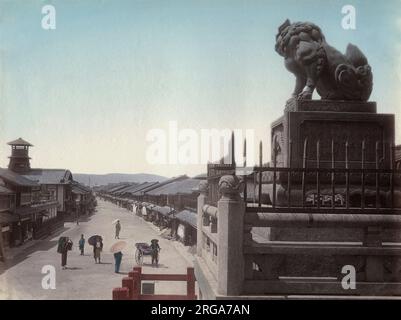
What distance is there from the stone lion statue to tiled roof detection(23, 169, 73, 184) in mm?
51641

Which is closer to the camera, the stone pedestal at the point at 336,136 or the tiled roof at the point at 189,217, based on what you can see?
the stone pedestal at the point at 336,136

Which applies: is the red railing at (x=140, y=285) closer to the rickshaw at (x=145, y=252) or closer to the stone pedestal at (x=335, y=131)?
the stone pedestal at (x=335, y=131)

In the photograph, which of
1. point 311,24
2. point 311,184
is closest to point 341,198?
point 311,184

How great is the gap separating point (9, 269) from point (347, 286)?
76.9ft

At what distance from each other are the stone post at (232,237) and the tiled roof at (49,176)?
52.8 m

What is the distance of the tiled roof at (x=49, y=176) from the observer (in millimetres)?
53434

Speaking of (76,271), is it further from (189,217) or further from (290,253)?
(290,253)

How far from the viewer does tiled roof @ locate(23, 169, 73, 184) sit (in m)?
53.4

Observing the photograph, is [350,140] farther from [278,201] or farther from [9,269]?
[9,269]

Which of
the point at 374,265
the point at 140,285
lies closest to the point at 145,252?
the point at 140,285

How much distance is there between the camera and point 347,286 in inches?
187

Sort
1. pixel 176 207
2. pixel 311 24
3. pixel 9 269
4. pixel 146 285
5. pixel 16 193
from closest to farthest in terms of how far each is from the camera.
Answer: pixel 311 24, pixel 146 285, pixel 9 269, pixel 16 193, pixel 176 207

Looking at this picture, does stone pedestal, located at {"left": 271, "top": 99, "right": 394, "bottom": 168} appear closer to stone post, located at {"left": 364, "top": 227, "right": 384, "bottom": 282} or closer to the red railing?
stone post, located at {"left": 364, "top": 227, "right": 384, "bottom": 282}

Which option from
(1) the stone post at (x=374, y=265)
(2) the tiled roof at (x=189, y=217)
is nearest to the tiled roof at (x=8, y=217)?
(2) the tiled roof at (x=189, y=217)
